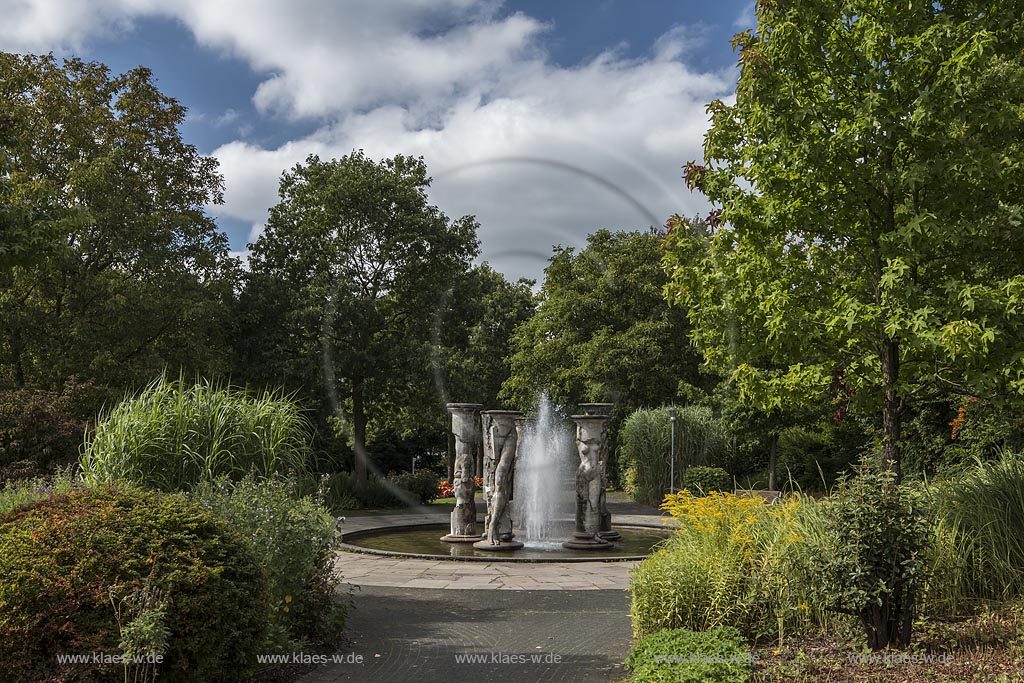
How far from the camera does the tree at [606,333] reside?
28688 mm

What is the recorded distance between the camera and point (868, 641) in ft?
20.3

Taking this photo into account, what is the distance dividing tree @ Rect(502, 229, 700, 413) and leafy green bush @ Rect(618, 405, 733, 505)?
3824 millimetres

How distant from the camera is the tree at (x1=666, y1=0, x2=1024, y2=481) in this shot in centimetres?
778

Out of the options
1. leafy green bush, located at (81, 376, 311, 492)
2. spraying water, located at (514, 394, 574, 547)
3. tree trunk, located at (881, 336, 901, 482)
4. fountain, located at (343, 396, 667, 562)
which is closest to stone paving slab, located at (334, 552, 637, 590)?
fountain, located at (343, 396, 667, 562)

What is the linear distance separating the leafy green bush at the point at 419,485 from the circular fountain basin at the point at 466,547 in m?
5.59

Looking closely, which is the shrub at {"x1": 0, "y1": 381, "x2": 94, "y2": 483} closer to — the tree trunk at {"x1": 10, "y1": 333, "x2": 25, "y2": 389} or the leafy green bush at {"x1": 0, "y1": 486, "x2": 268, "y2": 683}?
the tree trunk at {"x1": 10, "y1": 333, "x2": 25, "y2": 389}

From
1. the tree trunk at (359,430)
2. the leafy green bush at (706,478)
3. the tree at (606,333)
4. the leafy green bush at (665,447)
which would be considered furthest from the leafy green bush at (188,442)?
the tree at (606,333)

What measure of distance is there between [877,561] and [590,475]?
353 inches

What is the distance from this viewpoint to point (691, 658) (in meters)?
5.75

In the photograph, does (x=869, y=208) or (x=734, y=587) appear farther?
(x=869, y=208)

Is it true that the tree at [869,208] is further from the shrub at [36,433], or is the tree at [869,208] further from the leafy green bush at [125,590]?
the shrub at [36,433]

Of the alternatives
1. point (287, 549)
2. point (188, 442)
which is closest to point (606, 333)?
point (188, 442)

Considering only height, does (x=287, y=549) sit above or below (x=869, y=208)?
below

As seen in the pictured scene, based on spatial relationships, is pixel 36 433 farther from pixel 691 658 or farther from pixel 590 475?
pixel 691 658
